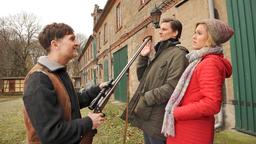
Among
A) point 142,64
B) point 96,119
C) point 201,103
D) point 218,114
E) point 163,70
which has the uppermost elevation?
point 142,64

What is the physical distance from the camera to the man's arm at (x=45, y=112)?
2162 mm

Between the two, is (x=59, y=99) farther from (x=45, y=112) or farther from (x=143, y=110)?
(x=143, y=110)

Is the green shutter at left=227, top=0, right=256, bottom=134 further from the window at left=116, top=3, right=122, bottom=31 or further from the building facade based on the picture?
the building facade

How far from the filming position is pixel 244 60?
528 cm

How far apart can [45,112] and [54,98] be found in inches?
4.8

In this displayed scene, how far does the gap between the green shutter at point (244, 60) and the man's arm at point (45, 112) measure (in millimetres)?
3727

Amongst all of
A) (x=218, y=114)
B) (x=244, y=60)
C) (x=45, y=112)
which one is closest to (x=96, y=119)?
(x=45, y=112)

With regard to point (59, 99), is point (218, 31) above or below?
above

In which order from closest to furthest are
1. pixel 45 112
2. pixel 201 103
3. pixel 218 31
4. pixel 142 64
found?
pixel 45 112 < pixel 201 103 < pixel 218 31 < pixel 142 64

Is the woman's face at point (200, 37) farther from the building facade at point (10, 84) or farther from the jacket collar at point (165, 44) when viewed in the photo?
the building facade at point (10, 84)

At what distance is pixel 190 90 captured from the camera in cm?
269

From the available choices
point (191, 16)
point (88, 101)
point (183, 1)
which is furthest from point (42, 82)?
point (183, 1)

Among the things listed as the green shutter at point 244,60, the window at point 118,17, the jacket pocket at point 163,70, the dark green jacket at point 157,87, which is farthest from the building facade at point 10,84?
the jacket pocket at point 163,70

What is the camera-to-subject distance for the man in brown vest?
85.5 inches
